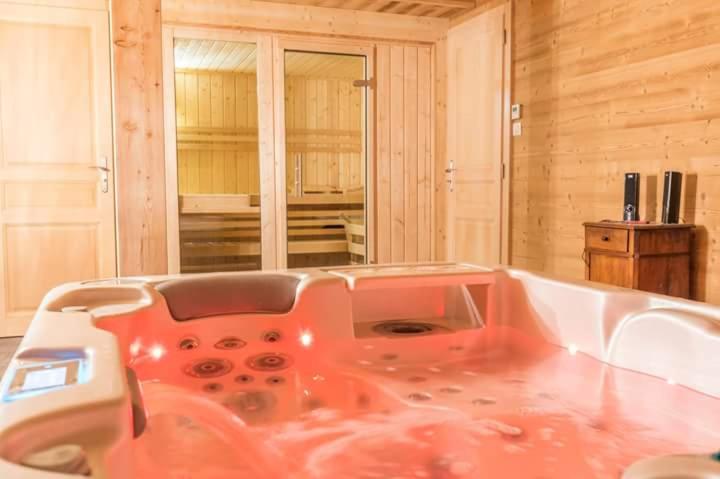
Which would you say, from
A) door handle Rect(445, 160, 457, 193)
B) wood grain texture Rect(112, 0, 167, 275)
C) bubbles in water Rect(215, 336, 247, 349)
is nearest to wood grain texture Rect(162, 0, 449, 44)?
door handle Rect(445, 160, 457, 193)

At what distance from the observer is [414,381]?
1773mm

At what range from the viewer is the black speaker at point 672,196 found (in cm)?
301

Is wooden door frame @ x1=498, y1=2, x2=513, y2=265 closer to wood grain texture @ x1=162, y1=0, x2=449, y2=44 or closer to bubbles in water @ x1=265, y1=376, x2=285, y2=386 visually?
wood grain texture @ x1=162, y1=0, x2=449, y2=44

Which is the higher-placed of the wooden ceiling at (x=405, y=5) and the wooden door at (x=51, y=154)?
the wooden ceiling at (x=405, y=5)

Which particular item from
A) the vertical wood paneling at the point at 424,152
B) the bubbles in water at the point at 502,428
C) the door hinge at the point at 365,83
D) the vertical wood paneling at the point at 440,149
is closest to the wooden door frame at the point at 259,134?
the door hinge at the point at 365,83

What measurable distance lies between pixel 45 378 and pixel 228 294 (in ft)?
3.21

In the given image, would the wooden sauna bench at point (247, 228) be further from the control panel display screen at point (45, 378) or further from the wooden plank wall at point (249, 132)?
the control panel display screen at point (45, 378)

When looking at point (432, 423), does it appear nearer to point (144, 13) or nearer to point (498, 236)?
point (144, 13)

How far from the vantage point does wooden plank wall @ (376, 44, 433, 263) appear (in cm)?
512

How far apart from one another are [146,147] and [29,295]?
2418 mm

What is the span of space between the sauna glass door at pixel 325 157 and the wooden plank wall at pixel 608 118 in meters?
1.38

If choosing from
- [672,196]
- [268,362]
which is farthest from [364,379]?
[672,196]

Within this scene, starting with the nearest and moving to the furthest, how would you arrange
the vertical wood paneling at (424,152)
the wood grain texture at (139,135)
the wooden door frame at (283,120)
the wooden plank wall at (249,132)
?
the wood grain texture at (139,135)
the wooden door frame at (283,120)
the wooden plank wall at (249,132)
the vertical wood paneling at (424,152)

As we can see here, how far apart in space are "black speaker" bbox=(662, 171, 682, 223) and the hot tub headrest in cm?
201
